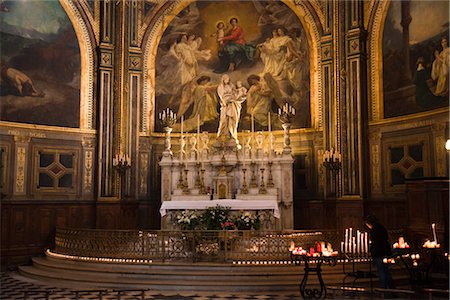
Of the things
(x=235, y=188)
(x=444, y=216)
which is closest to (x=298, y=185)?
(x=235, y=188)

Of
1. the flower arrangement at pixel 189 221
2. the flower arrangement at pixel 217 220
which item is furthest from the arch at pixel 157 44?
the flower arrangement at pixel 189 221

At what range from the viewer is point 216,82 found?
67.8ft

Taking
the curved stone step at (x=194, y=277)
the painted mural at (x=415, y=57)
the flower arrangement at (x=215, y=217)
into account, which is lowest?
the curved stone step at (x=194, y=277)

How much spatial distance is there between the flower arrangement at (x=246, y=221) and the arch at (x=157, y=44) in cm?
510

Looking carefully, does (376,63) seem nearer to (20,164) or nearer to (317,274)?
(317,274)

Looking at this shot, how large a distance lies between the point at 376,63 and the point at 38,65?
37.1ft

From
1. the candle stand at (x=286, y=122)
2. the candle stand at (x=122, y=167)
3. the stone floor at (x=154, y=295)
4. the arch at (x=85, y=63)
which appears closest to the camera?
the stone floor at (x=154, y=295)

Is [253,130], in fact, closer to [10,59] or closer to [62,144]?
[62,144]

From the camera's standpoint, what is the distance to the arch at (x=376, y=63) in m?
17.8

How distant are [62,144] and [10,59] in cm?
325

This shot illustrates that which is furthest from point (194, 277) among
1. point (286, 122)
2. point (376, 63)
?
point (376, 63)

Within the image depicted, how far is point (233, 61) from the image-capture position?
2062 cm

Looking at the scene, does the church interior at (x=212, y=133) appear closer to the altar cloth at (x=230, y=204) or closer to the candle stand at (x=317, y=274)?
the altar cloth at (x=230, y=204)

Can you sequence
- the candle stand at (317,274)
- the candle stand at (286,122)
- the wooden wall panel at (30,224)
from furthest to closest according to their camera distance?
the candle stand at (286,122), the wooden wall panel at (30,224), the candle stand at (317,274)
